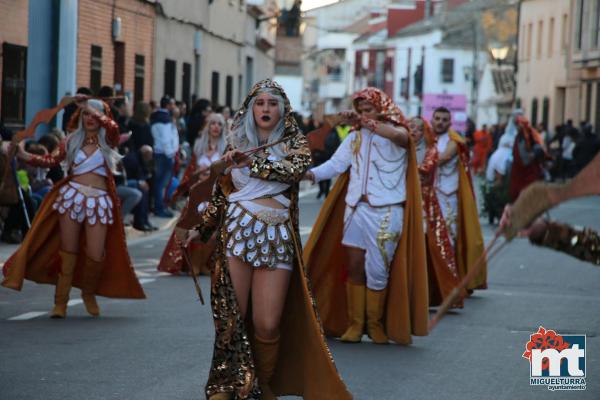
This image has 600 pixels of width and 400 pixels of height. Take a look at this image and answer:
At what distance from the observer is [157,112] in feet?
73.0

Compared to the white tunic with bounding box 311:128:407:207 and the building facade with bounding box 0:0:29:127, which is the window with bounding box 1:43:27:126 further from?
the white tunic with bounding box 311:128:407:207

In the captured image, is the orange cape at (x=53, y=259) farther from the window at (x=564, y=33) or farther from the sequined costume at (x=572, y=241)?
the window at (x=564, y=33)

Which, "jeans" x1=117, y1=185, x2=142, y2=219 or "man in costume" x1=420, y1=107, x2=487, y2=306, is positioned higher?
"man in costume" x1=420, y1=107, x2=487, y2=306

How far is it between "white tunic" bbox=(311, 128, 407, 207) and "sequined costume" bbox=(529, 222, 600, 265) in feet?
15.7

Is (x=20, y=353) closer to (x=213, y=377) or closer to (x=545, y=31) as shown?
(x=213, y=377)

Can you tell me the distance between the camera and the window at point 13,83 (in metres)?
21.3

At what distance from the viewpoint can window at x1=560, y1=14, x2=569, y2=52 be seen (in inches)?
2340

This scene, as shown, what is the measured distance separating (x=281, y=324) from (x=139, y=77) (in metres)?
22.4

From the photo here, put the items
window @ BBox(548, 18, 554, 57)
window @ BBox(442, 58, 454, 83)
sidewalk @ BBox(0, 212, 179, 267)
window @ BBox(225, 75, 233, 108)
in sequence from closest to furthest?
sidewalk @ BBox(0, 212, 179, 267) → window @ BBox(225, 75, 233, 108) → window @ BBox(548, 18, 554, 57) → window @ BBox(442, 58, 454, 83)

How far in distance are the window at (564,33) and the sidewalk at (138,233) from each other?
38115 millimetres

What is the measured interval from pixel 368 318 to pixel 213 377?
3.13 meters

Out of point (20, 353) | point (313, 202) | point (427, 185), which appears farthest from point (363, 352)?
point (313, 202)
